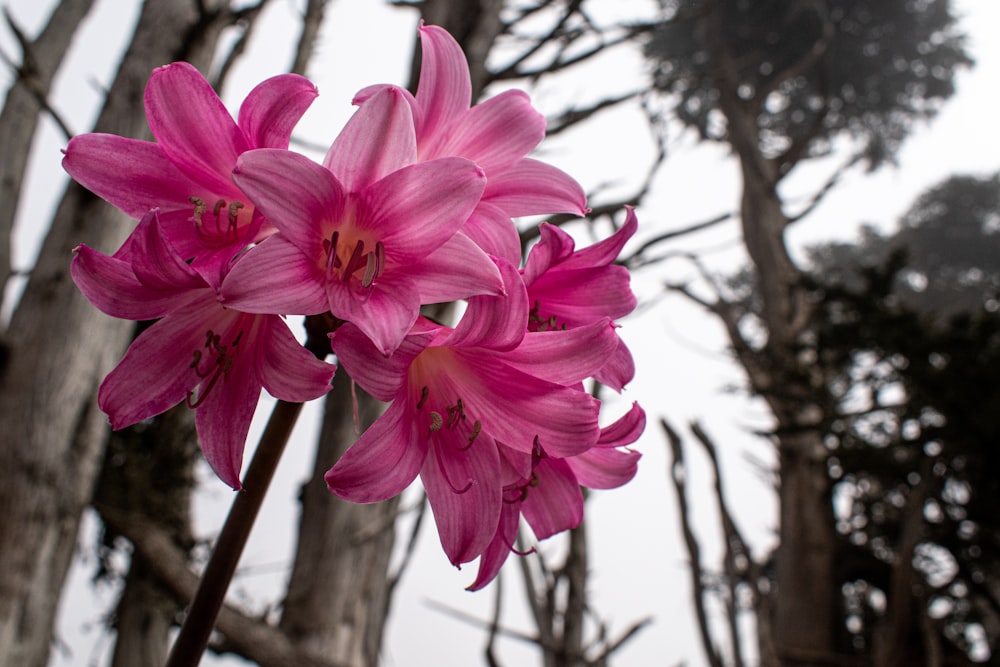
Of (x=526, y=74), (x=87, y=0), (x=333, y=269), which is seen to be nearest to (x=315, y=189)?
(x=333, y=269)

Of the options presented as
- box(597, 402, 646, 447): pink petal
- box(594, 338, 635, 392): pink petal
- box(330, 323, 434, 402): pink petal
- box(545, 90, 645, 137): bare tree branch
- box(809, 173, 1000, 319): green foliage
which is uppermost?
box(809, 173, 1000, 319): green foliage

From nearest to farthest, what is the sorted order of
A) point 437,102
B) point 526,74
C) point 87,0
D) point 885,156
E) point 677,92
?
point 437,102
point 526,74
point 87,0
point 677,92
point 885,156

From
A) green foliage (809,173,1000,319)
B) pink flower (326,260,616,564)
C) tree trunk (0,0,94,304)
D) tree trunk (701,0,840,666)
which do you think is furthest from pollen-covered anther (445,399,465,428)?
green foliage (809,173,1000,319)

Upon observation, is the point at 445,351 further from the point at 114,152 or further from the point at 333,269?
the point at 114,152

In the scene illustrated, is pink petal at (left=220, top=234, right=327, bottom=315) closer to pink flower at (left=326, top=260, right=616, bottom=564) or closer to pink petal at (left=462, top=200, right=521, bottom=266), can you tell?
pink flower at (left=326, top=260, right=616, bottom=564)

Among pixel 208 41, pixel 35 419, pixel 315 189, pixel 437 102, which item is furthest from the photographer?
pixel 208 41

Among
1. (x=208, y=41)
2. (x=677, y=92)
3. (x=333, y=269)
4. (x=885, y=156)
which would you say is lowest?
(x=333, y=269)

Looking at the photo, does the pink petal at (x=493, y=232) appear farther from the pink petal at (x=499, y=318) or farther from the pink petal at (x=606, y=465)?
the pink petal at (x=606, y=465)
